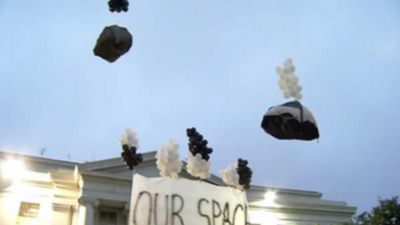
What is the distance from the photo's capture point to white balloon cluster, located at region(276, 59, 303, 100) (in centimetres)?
601

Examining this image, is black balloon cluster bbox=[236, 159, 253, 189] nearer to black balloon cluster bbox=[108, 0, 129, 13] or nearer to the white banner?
the white banner

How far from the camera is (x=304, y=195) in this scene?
23734mm

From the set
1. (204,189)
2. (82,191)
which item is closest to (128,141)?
(204,189)

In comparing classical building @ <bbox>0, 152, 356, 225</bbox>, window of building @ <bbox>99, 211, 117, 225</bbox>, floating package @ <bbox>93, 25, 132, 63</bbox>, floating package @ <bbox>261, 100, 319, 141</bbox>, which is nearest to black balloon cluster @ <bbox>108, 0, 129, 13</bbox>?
floating package @ <bbox>93, 25, 132, 63</bbox>

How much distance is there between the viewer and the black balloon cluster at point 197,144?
20.8 feet

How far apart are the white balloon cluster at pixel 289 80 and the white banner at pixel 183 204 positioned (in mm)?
1451

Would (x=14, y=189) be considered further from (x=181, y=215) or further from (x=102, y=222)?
(x=181, y=215)

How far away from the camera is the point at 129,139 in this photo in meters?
6.48

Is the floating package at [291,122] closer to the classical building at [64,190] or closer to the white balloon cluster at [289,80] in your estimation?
the white balloon cluster at [289,80]

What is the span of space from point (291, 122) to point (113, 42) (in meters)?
2.29

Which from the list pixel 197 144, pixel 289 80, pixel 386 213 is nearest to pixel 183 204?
pixel 197 144

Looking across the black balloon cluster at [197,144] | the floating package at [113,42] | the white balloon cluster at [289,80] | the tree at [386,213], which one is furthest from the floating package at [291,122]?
the tree at [386,213]

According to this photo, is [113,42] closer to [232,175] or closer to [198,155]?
[198,155]

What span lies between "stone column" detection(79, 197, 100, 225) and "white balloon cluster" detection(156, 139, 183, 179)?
39.5 feet
